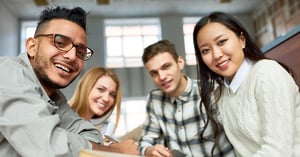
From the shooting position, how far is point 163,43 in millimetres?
1706

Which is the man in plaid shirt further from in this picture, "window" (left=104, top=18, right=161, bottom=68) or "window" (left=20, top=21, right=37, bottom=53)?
"window" (left=20, top=21, right=37, bottom=53)

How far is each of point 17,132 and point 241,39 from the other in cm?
81

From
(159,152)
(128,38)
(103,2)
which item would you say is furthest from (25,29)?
(159,152)

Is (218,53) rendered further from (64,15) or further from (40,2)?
(40,2)

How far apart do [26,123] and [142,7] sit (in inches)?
206

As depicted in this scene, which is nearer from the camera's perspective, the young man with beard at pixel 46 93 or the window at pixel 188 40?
the young man with beard at pixel 46 93

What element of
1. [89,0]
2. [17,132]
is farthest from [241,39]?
[89,0]

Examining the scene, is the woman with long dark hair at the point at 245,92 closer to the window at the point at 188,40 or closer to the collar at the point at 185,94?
the collar at the point at 185,94

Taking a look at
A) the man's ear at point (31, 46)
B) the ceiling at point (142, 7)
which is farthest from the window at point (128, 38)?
the man's ear at point (31, 46)

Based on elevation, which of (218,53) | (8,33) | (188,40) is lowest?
(218,53)

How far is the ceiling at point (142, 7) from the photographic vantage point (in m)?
5.38

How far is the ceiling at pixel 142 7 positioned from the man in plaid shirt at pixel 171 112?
4.06 m

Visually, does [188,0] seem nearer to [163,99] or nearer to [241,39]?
[163,99]

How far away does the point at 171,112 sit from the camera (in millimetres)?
1534
